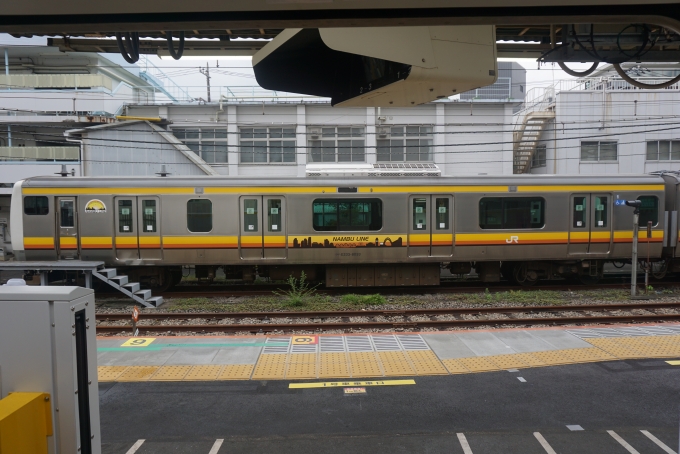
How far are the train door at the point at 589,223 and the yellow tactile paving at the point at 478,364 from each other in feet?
24.3

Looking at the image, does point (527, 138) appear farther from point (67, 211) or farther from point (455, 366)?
point (67, 211)

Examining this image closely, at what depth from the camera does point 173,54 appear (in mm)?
4789

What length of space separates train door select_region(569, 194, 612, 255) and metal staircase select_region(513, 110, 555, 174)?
31.7 feet

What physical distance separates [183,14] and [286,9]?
0.67 meters

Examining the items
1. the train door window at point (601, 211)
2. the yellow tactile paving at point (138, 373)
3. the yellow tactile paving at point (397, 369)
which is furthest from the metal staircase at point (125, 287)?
the train door window at point (601, 211)

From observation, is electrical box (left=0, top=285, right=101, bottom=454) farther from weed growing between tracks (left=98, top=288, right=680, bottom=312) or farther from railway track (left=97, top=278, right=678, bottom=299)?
railway track (left=97, top=278, right=678, bottom=299)

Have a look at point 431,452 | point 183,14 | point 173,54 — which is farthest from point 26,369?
point 431,452

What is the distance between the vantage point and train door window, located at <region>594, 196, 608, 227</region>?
13828 millimetres

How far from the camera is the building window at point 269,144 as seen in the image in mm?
22688

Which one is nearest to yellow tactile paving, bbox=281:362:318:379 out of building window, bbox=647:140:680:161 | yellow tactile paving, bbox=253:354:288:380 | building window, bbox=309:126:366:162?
yellow tactile paving, bbox=253:354:288:380

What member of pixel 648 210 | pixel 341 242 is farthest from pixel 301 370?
pixel 648 210

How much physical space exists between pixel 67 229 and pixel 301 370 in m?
9.22

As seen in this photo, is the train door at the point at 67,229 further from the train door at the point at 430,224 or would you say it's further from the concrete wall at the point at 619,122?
the concrete wall at the point at 619,122

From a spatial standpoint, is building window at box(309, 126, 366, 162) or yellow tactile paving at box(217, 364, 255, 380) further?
building window at box(309, 126, 366, 162)
